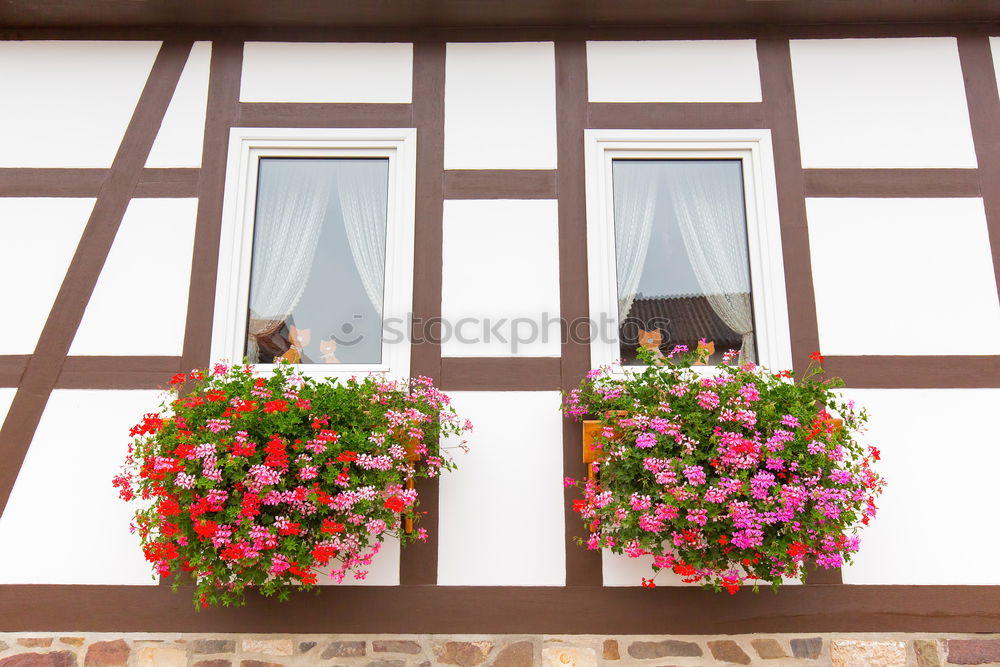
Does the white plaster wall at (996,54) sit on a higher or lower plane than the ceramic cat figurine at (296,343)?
higher

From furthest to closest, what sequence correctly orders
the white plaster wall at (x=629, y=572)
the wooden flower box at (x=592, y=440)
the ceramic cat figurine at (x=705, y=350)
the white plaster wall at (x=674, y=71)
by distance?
the white plaster wall at (x=674, y=71)
the ceramic cat figurine at (x=705, y=350)
the white plaster wall at (x=629, y=572)
the wooden flower box at (x=592, y=440)

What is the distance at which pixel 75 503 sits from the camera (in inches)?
126

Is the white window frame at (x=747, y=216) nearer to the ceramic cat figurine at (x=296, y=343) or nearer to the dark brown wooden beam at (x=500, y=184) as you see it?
the dark brown wooden beam at (x=500, y=184)

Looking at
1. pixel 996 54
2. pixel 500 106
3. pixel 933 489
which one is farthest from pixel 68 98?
pixel 996 54

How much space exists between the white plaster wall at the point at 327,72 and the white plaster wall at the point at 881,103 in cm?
213

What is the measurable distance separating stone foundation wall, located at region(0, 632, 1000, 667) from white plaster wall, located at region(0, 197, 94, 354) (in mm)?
1480

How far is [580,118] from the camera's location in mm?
3609

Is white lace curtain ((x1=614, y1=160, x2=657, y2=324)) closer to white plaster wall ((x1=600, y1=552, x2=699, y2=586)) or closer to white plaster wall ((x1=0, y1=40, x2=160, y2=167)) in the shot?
A: white plaster wall ((x1=600, y1=552, x2=699, y2=586))

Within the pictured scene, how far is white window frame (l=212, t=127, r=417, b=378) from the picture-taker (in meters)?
3.36

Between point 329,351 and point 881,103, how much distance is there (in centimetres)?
316

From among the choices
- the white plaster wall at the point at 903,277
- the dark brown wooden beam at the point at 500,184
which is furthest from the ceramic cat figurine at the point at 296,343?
the white plaster wall at the point at 903,277

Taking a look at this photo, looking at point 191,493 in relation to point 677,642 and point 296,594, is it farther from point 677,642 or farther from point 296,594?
point 677,642

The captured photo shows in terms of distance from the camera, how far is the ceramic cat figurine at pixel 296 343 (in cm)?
344
